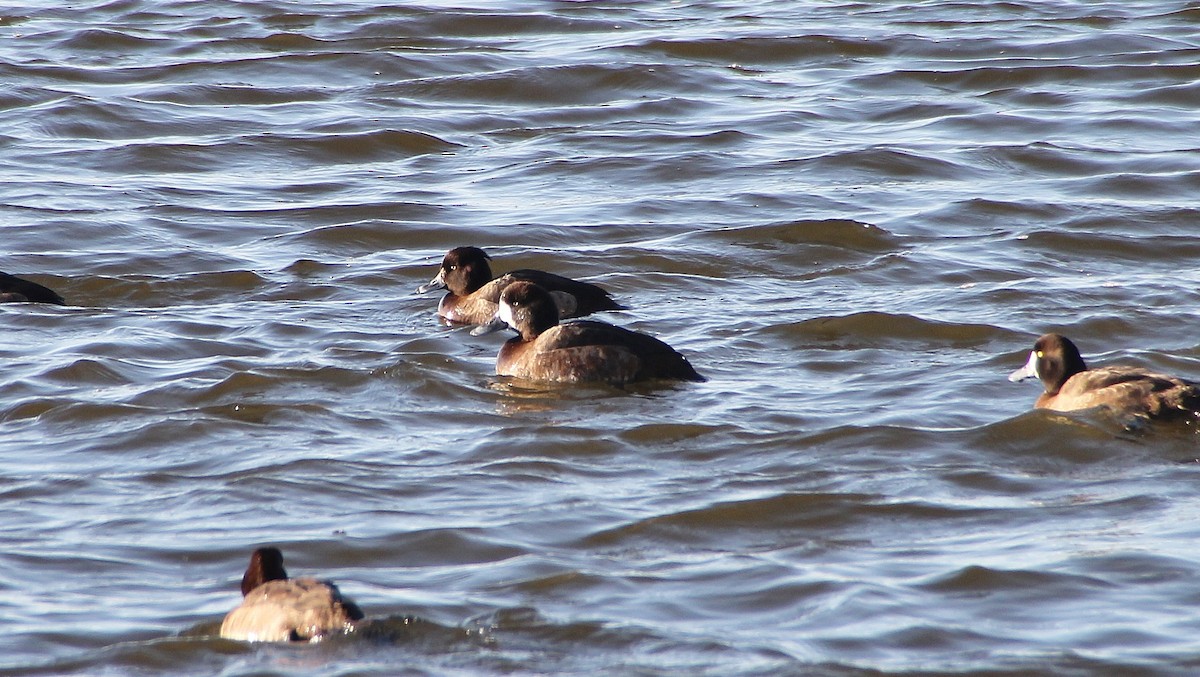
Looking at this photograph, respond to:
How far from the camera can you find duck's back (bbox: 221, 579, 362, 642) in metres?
6.00

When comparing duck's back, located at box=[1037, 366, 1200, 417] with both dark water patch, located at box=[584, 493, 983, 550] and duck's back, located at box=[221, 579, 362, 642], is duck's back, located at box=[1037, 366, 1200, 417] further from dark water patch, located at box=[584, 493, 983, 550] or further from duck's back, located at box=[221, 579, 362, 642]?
duck's back, located at box=[221, 579, 362, 642]

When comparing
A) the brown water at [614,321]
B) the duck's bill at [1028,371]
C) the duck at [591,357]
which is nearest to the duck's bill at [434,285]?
the brown water at [614,321]

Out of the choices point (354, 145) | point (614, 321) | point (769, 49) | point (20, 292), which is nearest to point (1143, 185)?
point (614, 321)

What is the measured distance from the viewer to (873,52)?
19688 millimetres

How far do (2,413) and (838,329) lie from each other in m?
4.58

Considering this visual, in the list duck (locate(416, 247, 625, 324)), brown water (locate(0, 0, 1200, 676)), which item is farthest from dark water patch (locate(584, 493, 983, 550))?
duck (locate(416, 247, 625, 324))

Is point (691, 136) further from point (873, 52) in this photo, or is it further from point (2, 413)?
point (2, 413)

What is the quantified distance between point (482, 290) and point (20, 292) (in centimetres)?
278

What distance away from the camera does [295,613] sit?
6004mm

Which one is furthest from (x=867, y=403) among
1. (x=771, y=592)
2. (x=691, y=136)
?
(x=691, y=136)

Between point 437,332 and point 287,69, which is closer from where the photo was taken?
point 437,332

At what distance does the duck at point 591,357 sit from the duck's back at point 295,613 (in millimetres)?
3666

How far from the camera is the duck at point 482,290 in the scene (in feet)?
37.1

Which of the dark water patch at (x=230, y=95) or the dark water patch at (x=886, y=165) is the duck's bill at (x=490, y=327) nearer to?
the dark water patch at (x=886, y=165)
